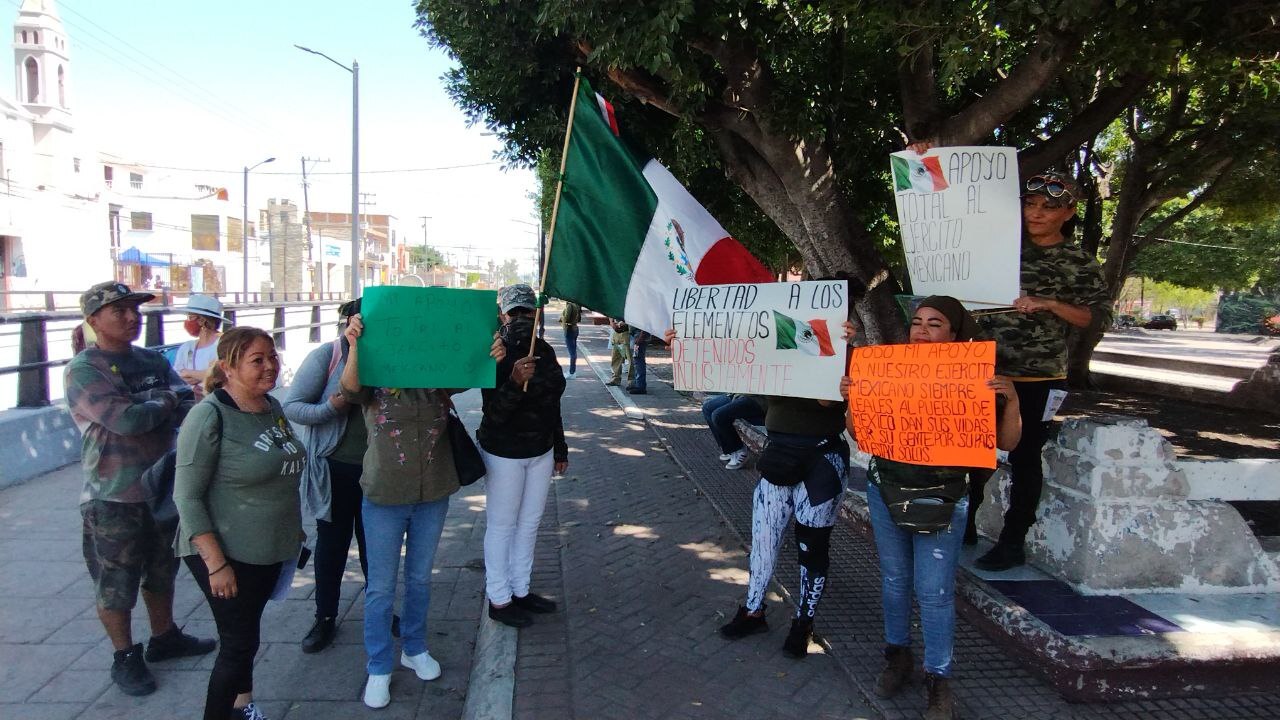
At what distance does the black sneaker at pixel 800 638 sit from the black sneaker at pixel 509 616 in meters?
1.46

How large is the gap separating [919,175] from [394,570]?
3495 mm

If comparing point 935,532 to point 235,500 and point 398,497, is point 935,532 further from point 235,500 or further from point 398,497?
point 235,500

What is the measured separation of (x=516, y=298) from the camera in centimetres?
421

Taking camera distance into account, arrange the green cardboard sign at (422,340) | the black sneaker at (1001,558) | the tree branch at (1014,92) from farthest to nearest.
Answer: the tree branch at (1014,92)
the black sneaker at (1001,558)
the green cardboard sign at (422,340)

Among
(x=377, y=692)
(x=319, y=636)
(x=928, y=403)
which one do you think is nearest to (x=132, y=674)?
(x=319, y=636)

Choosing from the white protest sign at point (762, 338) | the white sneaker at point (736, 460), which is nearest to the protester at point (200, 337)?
the white protest sign at point (762, 338)

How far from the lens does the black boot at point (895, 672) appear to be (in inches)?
136

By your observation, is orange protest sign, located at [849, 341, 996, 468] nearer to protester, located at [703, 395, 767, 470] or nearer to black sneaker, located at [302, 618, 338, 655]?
black sneaker, located at [302, 618, 338, 655]

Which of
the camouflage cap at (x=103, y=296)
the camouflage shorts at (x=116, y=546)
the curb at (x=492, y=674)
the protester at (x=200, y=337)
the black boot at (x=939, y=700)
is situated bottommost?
the curb at (x=492, y=674)

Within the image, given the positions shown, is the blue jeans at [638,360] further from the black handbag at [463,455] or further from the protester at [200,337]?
the black handbag at [463,455]

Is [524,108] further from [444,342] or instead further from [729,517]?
[444,342]

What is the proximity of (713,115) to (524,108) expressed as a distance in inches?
105

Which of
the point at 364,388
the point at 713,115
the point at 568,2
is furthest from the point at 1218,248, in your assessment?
the point at 364,388

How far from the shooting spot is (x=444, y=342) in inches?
138
